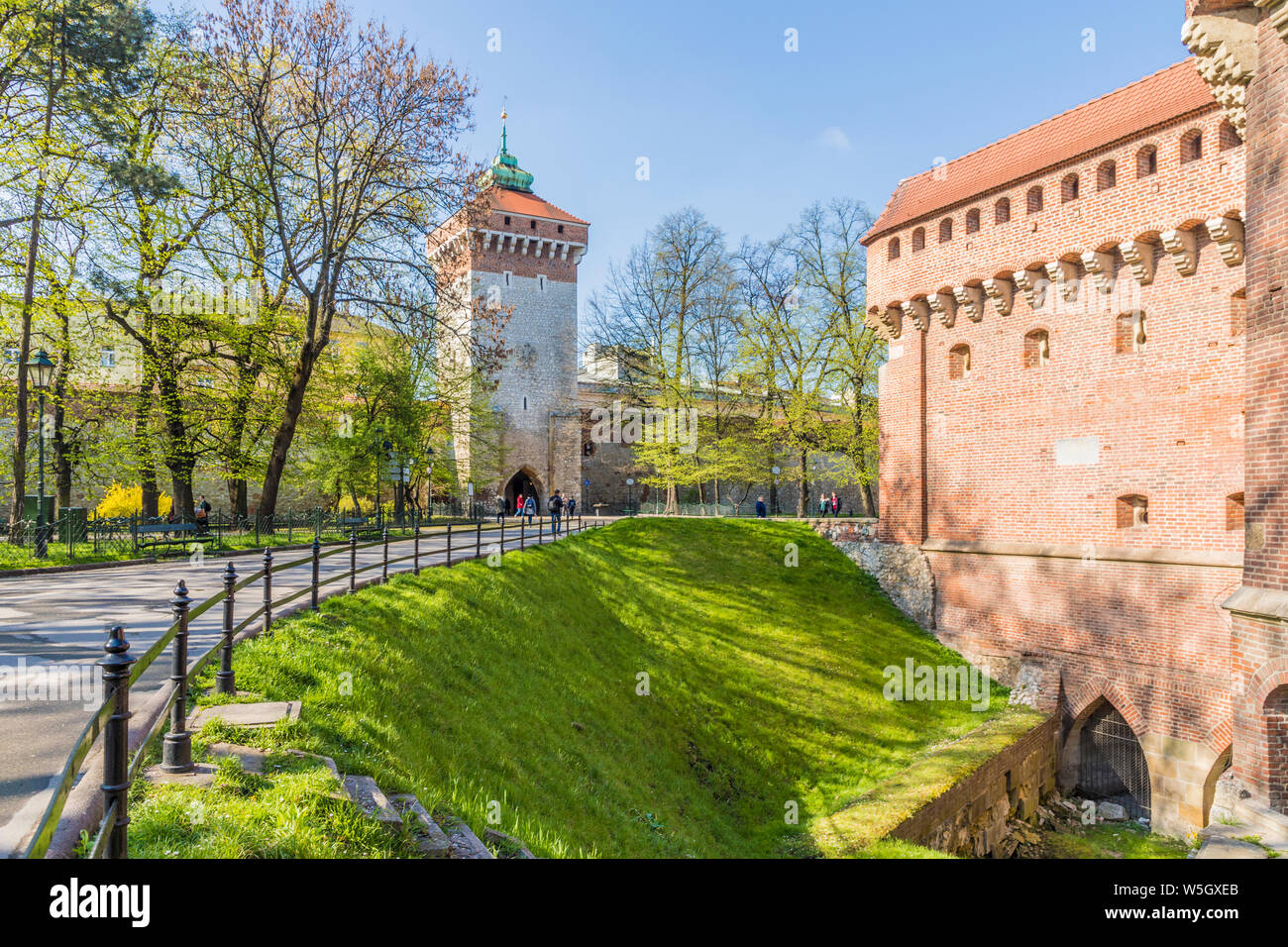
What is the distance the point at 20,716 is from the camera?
4.69 metres

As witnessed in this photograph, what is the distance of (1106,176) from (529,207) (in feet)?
96.6

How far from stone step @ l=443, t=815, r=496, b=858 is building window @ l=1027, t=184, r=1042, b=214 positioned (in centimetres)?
1611

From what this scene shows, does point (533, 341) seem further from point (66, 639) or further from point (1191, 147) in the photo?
point (66, 639)

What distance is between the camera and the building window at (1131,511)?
13.8 m

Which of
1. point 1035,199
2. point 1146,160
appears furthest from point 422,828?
point 1035,199

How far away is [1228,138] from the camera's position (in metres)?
11.9

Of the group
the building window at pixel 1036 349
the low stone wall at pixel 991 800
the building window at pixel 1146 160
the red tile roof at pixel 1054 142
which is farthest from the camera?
the building window at pixel 1036 349

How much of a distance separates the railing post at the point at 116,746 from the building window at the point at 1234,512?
15.3 m

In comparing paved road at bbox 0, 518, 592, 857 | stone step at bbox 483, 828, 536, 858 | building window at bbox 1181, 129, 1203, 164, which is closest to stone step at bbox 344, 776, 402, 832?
stone step at bbox 483, 828, 536, 858

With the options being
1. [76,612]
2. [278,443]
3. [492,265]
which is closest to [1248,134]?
[76,612]

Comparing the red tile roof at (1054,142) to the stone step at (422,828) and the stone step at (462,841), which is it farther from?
the stone step at (422,828)

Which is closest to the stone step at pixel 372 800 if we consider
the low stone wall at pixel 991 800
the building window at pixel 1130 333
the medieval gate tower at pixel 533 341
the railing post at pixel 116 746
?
the railing post at pixel 116 746

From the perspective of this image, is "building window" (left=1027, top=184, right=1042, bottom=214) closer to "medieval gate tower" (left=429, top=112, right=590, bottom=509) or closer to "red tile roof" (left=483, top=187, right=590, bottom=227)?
"medieval gate tower" (left=429, top=112, right=590, bottom=509)
